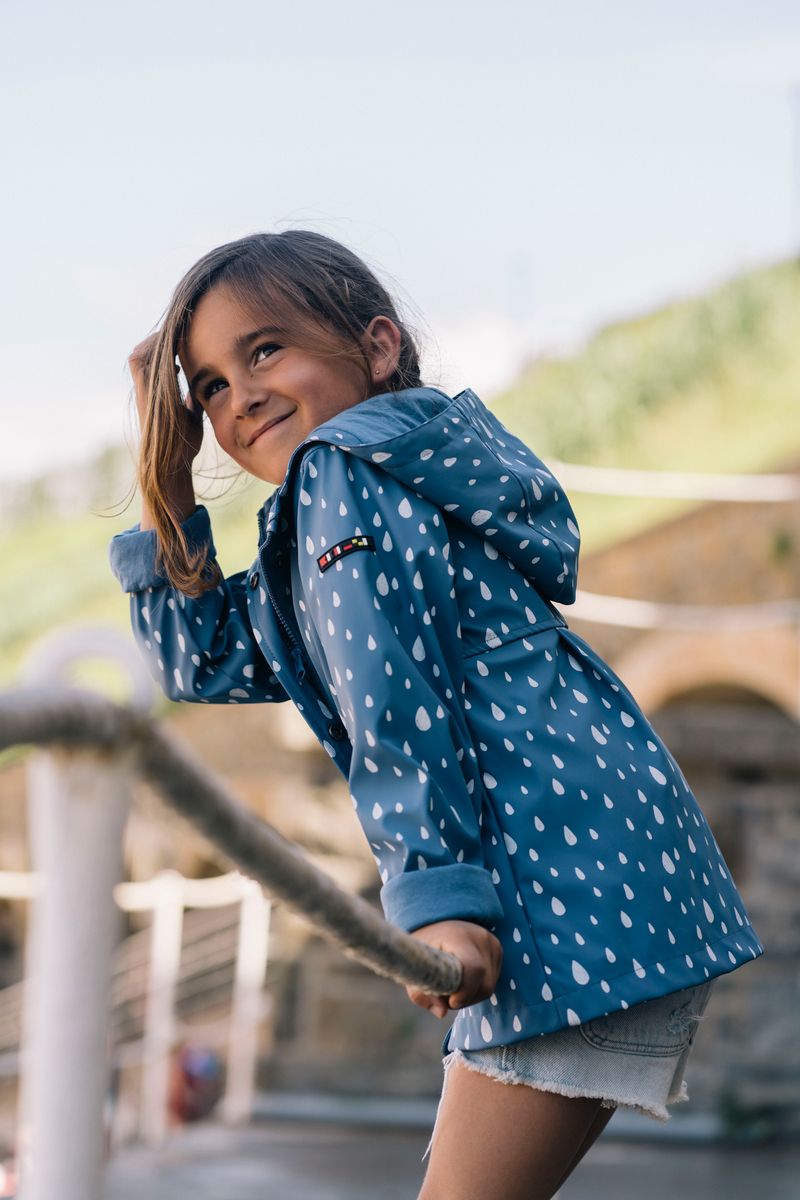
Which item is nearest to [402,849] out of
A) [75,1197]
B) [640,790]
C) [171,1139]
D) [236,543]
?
[640,790]

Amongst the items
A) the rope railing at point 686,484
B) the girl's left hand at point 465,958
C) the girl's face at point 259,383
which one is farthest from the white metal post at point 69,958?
the rope railing at point 686,484

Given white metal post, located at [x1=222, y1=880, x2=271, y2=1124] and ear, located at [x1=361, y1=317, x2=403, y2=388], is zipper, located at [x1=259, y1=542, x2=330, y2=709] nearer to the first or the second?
ear, located at [x1=361, y1=317, x2=403, y2=388]

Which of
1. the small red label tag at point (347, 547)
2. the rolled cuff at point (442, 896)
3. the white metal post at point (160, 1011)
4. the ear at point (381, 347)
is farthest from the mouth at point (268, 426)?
the white metal post at point (160, 1011)

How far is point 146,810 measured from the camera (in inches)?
34.0

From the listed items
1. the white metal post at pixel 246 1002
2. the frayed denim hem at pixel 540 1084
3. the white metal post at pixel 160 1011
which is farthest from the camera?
the white metal post at pixel 246 1002

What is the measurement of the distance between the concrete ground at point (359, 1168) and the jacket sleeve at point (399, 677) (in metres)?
3.50

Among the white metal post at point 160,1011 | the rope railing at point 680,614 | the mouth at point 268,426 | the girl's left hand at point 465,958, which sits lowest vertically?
the white metal post at point 160,1011

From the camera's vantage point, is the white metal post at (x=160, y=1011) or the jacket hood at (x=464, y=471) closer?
the jacket hood at (x=464, y=471)

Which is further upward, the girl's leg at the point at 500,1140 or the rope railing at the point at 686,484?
the girl's leg at the point at 500,1140

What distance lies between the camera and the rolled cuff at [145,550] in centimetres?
163

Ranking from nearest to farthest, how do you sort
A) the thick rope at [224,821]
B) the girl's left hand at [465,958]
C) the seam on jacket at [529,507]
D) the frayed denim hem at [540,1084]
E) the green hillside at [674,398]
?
the thick rope at [224,821] → the girl's left hand at [465,958] → the frayed denim hem at [540,1084] → the seam on jacket at [529,507] → the green hillside at [674,398]

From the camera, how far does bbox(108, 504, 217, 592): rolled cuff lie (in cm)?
163

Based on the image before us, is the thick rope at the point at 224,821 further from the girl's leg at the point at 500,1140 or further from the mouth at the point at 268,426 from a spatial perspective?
the mouth at the point at 268,426

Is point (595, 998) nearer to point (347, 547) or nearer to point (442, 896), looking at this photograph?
point (442, 896)
